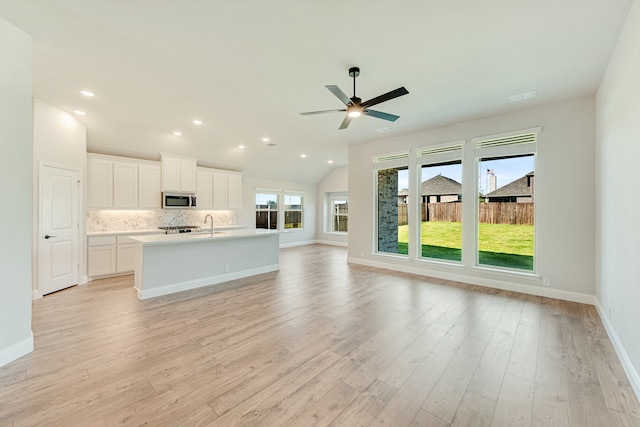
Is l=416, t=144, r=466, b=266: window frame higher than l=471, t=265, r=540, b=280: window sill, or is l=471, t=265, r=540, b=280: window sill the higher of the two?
l=416, t=144, r=466, b=266: window frame

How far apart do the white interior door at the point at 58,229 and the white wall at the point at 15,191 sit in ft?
7.07

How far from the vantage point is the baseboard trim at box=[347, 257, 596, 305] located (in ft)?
12.9

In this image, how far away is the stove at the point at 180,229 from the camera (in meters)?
6.39

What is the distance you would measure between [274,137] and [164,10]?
387 cm

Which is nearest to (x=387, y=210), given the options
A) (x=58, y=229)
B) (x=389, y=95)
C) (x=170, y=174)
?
(x=389, y=95)

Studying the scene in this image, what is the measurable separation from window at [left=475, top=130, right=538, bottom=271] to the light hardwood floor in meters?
0.96

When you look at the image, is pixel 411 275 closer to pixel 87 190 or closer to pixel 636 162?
pixel 636 162

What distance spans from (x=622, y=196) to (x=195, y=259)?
18.2ft

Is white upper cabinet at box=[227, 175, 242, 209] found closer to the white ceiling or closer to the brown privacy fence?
the white ceiling

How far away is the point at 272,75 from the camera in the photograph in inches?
128

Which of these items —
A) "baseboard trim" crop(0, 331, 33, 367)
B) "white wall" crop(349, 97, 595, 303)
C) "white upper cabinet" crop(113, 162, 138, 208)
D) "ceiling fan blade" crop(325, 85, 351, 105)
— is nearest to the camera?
"baseboard trim" crop(0, 331, 33, 367)

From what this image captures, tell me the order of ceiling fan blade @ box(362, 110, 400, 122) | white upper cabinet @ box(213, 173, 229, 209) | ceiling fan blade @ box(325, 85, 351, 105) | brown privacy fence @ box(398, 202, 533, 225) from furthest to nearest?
white upper cabinet @ box(213, 173, 229, 209), brown privacy fence @ box(398, 202, 533, 225), ceiling fan blade @ box(362, 110, 400, 122), ceiling fan blade @ box(325, 85, 351, 105)

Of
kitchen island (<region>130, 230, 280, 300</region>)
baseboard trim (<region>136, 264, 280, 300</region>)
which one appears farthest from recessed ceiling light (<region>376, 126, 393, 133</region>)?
baseboard trim (<region>136, 264, 280, 300</region>)

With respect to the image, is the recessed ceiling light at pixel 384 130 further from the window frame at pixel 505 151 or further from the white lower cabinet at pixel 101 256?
the white lower cabinet at pixel 101 256
